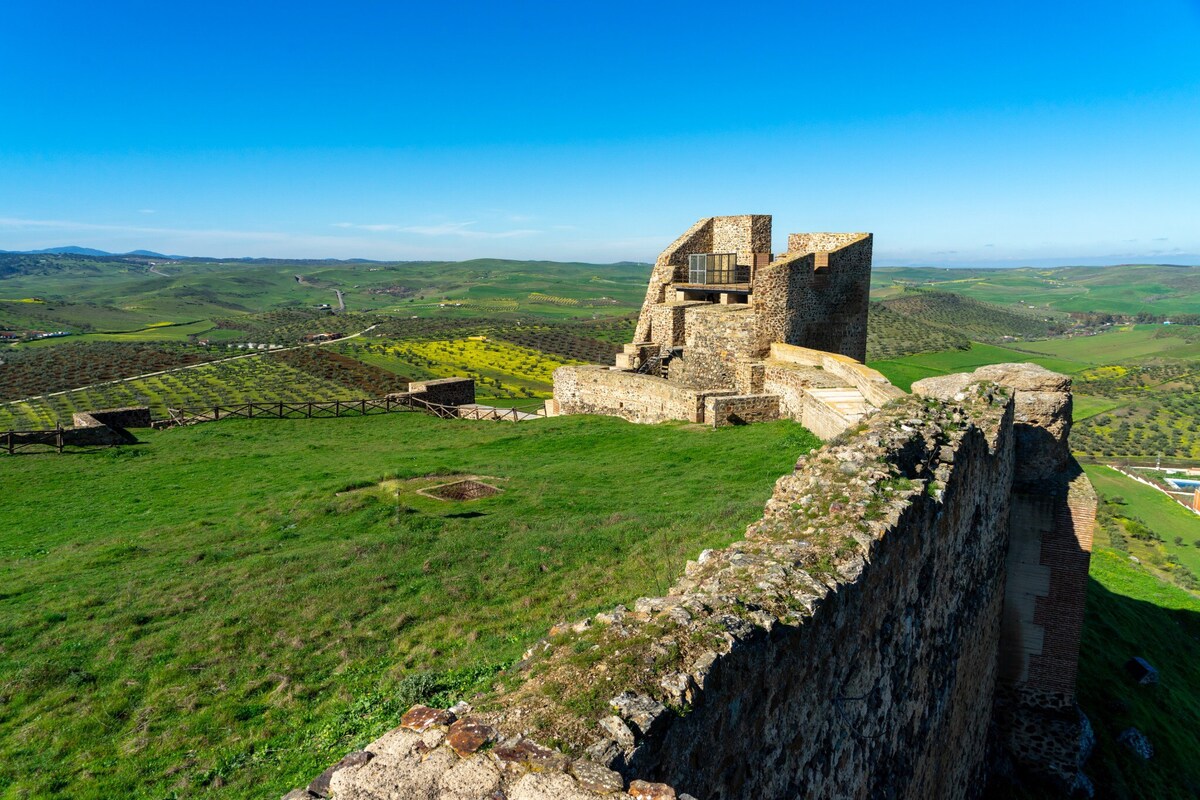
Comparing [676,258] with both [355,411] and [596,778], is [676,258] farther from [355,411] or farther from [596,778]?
[596,778]

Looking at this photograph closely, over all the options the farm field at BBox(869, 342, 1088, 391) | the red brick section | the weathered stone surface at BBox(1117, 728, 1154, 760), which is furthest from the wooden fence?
the farm field at BBox(869, 342, 1088, 391)

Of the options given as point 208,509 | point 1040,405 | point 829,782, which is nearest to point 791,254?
point 1040,405

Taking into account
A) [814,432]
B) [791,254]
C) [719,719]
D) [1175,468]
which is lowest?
[1175,468]

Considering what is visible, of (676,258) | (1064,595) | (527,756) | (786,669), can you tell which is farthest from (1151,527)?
(527,756)

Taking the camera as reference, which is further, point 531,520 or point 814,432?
point 814,432

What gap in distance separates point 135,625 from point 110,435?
14501mm

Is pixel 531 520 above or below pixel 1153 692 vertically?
above

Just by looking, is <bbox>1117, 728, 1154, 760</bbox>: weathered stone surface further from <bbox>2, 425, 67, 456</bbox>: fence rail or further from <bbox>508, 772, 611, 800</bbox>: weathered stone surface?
<bbox>2, 425, 67, 456</bbox>: fence rail

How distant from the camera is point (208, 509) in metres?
14.4

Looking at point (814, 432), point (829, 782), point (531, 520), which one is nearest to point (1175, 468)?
point (814, 432)

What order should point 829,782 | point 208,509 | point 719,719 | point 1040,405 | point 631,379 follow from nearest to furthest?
point 719,719 → point 829,782 → point 1040,405 → point 208,509 → point 631,379

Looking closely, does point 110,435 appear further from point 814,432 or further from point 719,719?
point 719,719

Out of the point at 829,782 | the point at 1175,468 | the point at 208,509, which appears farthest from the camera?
the point at 1175,468

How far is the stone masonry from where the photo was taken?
3096mm
